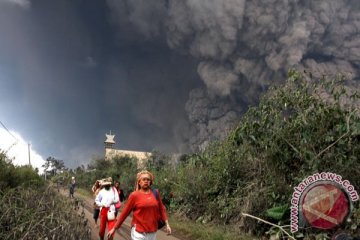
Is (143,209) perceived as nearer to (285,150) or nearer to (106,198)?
(106,198)

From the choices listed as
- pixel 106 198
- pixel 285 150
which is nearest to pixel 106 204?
pixel 106 198

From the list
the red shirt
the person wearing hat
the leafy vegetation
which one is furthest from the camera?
the leafy vegetation

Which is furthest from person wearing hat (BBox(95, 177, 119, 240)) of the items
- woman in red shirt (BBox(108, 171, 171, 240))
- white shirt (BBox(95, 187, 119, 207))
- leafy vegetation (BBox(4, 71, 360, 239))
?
woman in red shirt (BBox(108, 171, 171, 240))

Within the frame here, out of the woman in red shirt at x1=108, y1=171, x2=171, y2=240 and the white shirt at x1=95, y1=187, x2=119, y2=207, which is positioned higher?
the white shirt at x1=95, y1=187, x2=119, y2=207

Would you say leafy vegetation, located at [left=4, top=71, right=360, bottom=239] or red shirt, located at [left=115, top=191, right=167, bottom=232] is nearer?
red shirt, located at [left=115, top=191, right=167, bottom=232]

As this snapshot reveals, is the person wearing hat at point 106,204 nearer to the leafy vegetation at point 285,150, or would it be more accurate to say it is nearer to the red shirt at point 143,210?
the leafy vegetation at point 285,150

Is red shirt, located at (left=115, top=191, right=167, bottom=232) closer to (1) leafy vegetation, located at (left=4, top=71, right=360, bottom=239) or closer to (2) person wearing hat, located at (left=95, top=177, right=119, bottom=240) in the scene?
(2) person wearing hat, located at (left=95, top=177, right=119, bottom=240)

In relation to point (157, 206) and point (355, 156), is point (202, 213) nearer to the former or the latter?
point (355, 156)

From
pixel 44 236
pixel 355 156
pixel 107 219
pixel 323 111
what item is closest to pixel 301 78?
pixel 323 111

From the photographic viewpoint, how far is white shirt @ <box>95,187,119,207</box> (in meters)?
10.5

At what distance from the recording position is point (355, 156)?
1080cm

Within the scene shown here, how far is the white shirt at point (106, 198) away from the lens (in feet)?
34.3

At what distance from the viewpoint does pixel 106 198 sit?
1050 cm

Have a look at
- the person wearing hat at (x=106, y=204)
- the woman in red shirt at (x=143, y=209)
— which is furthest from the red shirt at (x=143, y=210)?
the person wearing hat at (x=106, y=204)
